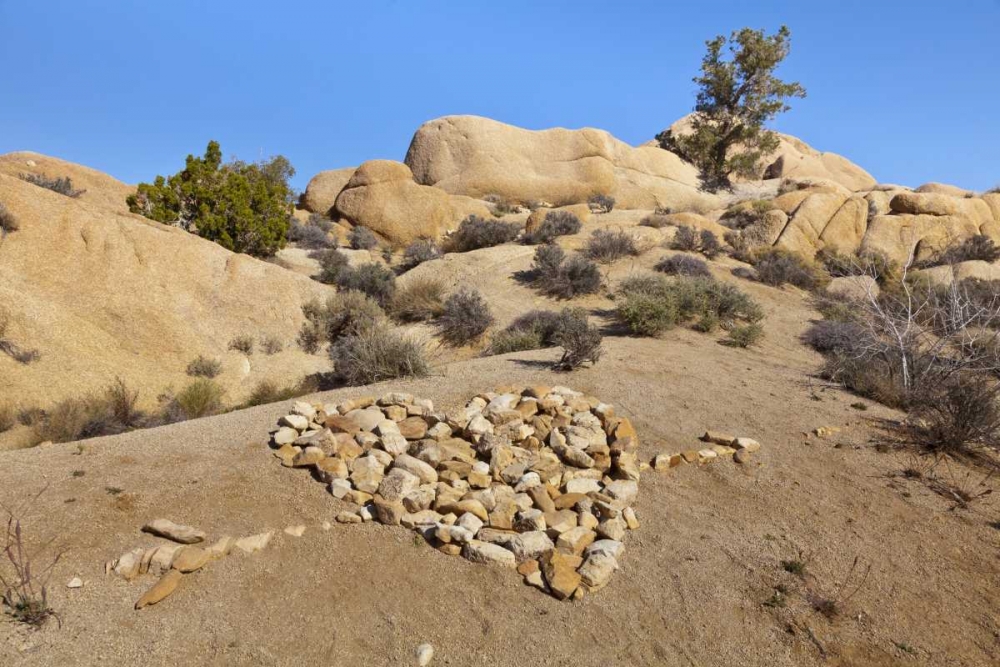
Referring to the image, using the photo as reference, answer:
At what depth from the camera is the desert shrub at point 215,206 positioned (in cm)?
1470

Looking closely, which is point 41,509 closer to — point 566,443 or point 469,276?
point 566,443

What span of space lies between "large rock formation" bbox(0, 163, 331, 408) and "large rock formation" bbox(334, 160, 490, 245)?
10.6 m

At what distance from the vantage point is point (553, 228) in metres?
16.8

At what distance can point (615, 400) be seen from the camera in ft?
21.1

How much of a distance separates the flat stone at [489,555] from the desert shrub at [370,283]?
33.4 ft

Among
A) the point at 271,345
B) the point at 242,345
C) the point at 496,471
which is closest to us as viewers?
the point at 496,471

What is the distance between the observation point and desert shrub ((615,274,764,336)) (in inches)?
392

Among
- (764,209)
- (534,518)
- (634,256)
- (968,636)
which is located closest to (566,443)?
(534,518)

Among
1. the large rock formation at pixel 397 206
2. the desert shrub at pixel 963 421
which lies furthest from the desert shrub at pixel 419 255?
the desert shrub at pixel 963 421

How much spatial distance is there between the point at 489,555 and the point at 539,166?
1059 inches

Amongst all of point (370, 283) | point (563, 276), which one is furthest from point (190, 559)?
point (563, 276)

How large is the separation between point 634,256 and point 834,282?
5348 mm

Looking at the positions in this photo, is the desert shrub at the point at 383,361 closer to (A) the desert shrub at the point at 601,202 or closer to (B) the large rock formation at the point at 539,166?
(A) the desert shrub at the point at 601,202

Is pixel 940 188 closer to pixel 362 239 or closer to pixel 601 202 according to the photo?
pixel 601 202
